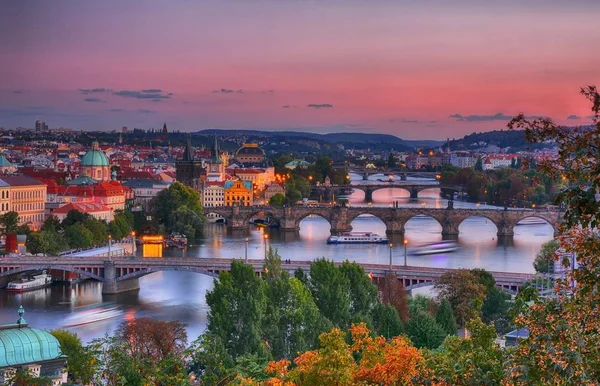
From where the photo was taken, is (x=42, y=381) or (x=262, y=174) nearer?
(x=42, y=381)

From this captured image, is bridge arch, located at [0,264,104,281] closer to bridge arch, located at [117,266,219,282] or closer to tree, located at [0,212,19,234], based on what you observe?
bridge arch, located at [117,266,219,282]

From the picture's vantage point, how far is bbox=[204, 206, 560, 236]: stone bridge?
40.3 m

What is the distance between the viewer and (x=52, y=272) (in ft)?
87.4

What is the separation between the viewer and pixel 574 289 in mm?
4059

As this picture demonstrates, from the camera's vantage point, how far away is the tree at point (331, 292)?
1553 cm

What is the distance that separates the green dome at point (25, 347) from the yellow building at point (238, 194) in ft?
141

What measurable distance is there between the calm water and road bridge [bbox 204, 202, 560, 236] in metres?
0.51

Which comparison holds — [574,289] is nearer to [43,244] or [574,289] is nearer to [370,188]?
[43,244]

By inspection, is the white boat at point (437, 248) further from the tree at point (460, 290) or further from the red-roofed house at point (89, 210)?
the tree at point (460, 290)

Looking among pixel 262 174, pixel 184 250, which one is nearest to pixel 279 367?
pixel 184 250

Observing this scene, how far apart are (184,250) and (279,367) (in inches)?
1098

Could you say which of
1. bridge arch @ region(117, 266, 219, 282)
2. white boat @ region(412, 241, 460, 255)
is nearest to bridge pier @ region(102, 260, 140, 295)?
bridge arch @ region(117, 266, 219, 282)

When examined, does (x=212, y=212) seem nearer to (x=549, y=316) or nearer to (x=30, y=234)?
(x=30, y=234)

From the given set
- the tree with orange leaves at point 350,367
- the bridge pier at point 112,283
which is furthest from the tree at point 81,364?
the bridge pier at point 112,283
